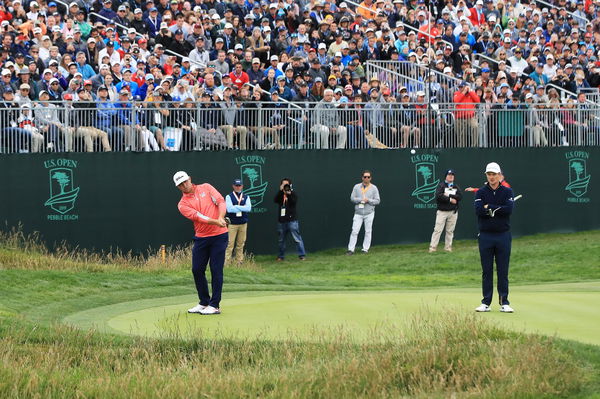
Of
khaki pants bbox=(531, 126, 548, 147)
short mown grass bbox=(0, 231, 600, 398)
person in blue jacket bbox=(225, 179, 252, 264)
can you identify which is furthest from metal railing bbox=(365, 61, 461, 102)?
short mown grass bbox=(0, 231, 600, 398)

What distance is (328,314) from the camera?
1667cm

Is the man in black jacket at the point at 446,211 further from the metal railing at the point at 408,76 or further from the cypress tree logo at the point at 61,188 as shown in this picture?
the cypress tree logo at the point at 61,188

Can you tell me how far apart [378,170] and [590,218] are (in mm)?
6917

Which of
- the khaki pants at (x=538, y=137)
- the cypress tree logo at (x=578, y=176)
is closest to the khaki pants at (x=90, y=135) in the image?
the khaki pants at (x=538, y=137)

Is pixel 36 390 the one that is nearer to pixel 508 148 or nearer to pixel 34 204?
pixel 34 204

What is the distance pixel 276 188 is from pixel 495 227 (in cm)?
1415

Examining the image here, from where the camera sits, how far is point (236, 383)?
459 inches

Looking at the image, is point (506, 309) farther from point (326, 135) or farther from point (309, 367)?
point (326, 135)

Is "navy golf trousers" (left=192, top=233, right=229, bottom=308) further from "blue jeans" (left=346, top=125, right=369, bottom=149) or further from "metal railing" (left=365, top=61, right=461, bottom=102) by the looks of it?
"metal railing" (left=365, top=61, right=461, bottom=102)

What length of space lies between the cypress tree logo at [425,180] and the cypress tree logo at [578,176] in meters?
4.31

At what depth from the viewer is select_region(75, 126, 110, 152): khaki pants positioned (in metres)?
27.9

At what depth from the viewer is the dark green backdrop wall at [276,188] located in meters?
28.1

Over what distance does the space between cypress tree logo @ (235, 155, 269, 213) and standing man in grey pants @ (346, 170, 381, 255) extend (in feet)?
7.77

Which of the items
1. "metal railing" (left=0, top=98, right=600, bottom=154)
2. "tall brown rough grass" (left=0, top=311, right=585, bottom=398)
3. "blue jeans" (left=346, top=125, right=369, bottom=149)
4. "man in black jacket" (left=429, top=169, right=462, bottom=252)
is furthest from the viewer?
"blue jeans" (left=346, top=125, right=369, bottom=149)
